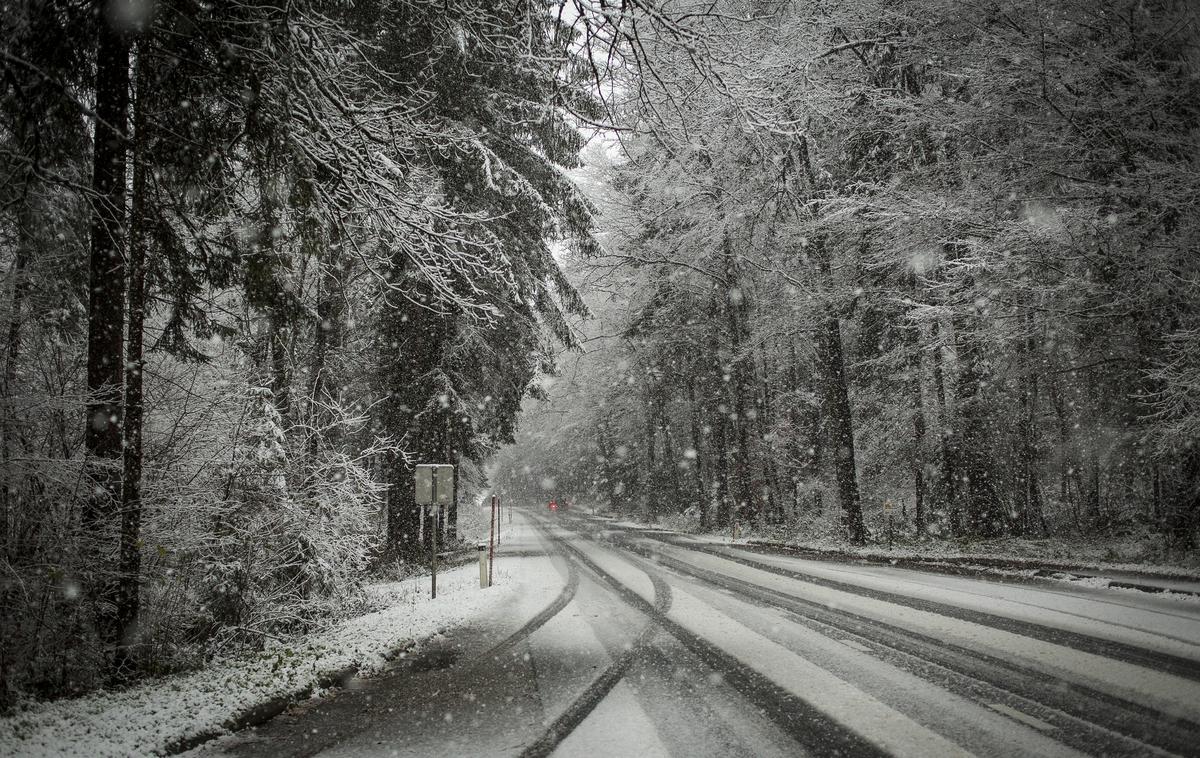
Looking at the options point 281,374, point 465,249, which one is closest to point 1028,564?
point 465,249

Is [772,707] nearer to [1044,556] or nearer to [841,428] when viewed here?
[1044,556]

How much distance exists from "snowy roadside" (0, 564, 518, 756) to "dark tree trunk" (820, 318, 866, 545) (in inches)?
514

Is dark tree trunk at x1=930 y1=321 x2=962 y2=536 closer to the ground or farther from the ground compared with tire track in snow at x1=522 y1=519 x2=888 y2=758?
farther from the ground

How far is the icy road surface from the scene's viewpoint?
13.5ft

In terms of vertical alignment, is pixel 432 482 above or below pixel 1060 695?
above

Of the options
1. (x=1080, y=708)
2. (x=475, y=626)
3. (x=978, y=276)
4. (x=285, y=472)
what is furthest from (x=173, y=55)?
(x=978, y=276)

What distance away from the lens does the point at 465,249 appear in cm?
910

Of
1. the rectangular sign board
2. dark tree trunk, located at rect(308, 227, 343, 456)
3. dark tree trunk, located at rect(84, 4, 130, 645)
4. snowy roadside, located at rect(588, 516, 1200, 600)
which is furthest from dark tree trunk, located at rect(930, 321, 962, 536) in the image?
dark tree trunk, located at rect(84, 4, 130, 645)

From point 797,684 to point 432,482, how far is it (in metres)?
7.64

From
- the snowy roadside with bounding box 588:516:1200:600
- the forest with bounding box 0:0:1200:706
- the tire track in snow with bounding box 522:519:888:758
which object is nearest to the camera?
the tire track in snow with bounding box 522:519:888:758

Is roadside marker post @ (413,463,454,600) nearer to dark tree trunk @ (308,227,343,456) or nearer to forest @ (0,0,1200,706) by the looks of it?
forest @ (0,0,1200,706)

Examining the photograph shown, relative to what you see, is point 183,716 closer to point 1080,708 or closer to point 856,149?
point 1080,708

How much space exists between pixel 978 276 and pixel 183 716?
13.4m

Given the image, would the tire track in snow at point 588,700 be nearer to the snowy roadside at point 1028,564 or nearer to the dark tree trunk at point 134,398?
the dark tree trunk at point 134,398
